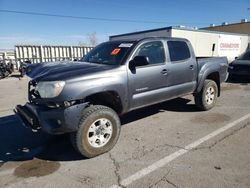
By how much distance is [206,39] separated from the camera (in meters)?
18.9

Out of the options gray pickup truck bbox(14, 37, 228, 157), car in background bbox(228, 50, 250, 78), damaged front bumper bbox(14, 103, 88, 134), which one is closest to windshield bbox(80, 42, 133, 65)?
gray pickup truck bbox(14, 37, 228, 157)

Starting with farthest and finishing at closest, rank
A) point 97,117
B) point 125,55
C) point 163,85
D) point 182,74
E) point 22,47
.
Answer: point 22,47
point 182,74
point 163,85
point 125,55
point 97,117

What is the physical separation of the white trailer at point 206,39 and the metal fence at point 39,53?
12.7 feet

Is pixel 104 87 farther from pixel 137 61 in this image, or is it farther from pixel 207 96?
pixel 207 96

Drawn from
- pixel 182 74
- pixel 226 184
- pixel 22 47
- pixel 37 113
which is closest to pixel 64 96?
pixel 37 113

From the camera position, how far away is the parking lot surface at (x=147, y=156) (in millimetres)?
3287

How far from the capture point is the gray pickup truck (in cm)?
366

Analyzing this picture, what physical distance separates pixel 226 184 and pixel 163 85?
2.43m

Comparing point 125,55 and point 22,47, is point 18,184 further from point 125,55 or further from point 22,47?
point 22,47

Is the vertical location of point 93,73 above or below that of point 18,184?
above

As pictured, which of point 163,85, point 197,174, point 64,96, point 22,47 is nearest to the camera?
point 197,174

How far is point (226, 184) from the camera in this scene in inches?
122

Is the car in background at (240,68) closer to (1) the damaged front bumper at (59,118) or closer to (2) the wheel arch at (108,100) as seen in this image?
(2) the wheel arch at (108,100)

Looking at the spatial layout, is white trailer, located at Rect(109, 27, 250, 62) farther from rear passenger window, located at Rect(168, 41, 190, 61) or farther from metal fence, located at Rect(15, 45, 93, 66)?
rear passenger window, located at Rect(168, 41, 190, 61)
